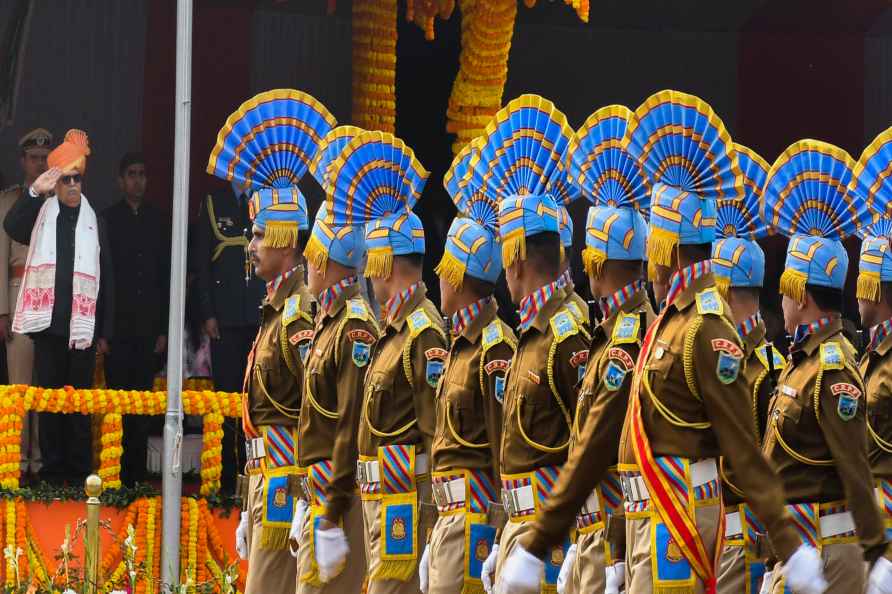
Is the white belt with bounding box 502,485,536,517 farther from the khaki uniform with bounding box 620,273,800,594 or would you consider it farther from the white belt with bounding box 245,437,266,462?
the white belt with bounding box 245,437,266,462

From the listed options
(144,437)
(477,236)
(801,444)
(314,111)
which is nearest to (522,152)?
(477,236)

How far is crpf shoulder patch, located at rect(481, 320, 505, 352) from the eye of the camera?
7.53 m

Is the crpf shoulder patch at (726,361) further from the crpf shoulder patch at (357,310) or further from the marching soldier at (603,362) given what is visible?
the crpf shoulder patch at (357,310)

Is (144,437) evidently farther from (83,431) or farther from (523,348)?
(523,348)

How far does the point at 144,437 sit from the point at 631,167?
6307 mm

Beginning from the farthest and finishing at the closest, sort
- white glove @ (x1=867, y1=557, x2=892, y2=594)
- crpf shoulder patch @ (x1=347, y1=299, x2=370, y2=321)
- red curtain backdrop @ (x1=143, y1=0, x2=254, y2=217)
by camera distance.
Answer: red curtain backdrop @ (x1=143, y1=0, x2=254, y2=217) < crpf shoulder patch @ (x1=347, y1=299, x2=370, y2=321) < white glove @ (x1=867, y1=557, x2=892, y2=594)

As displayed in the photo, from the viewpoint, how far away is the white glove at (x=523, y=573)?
20.7 ft

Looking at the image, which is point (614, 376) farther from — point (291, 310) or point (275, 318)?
point (275, 318)

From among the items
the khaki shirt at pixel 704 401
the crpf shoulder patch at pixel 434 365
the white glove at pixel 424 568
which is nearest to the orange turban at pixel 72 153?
the crpf shoulder patch at pixel 434 365

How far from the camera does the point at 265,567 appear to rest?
9188 millimetres

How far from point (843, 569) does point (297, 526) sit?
2783 millimetres

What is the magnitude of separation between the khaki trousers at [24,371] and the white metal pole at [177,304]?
97 cm

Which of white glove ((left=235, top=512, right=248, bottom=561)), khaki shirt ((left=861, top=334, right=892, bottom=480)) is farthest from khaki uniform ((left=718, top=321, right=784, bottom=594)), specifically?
white glove ((left=235, top=512, right=248, bottom=561))

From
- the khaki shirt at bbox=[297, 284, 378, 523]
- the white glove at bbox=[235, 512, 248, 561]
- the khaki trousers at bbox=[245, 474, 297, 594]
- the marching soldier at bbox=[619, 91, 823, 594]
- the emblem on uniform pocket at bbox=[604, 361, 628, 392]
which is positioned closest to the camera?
the marching soldier at bbox=[619, 91, 823, 594]
